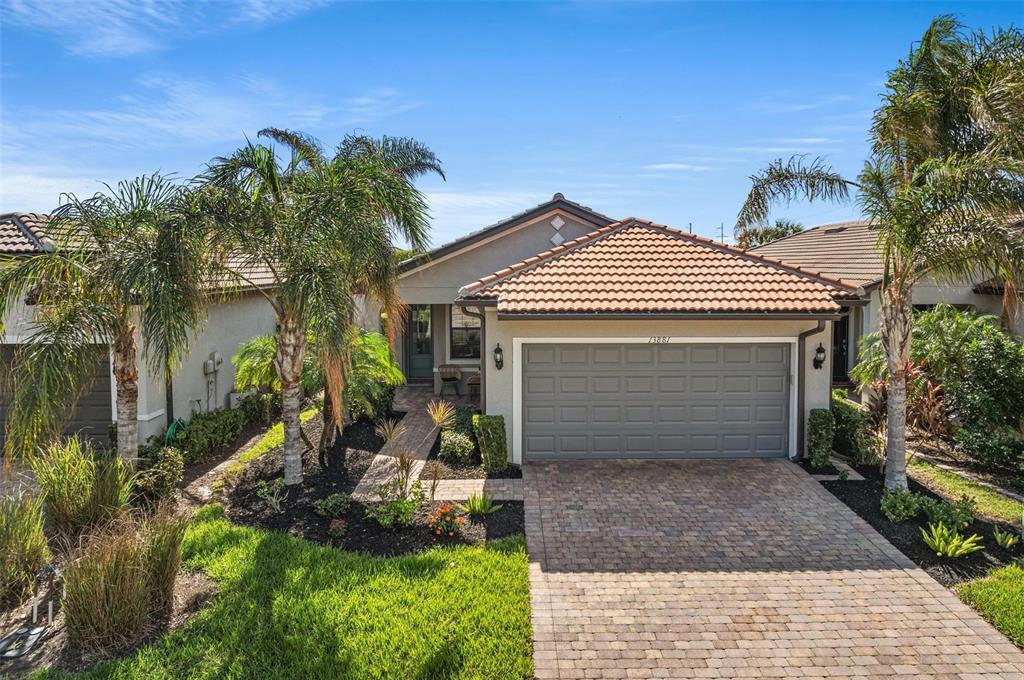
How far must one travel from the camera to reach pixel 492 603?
6117mm

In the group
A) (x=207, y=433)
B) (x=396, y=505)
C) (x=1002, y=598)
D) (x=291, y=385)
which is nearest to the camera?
(x=1002, y=598)

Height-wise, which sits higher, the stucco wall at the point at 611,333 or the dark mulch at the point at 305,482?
the stucco wall at the point at 611,333

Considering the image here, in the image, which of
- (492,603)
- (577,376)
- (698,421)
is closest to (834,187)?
(698,421)

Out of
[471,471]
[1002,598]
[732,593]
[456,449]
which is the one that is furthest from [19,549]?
[1002,598]

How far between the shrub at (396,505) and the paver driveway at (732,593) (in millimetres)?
1646

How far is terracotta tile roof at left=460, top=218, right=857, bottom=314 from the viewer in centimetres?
1045

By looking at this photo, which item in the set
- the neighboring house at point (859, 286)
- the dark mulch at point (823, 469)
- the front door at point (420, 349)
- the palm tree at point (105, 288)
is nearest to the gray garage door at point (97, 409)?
the palm tree at point (105, 288)

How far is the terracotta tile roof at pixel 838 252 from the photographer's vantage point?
1756cm

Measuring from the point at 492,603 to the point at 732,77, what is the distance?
491 inches

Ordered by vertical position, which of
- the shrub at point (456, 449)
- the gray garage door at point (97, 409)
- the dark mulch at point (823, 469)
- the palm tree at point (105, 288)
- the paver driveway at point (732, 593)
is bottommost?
the paver driveway at point (732, 593)

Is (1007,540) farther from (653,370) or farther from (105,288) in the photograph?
(105,288)

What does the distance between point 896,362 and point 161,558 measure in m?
10.0

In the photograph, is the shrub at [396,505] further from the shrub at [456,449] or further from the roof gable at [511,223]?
the roof gable at [511,223]

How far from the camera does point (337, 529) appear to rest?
310 inches
